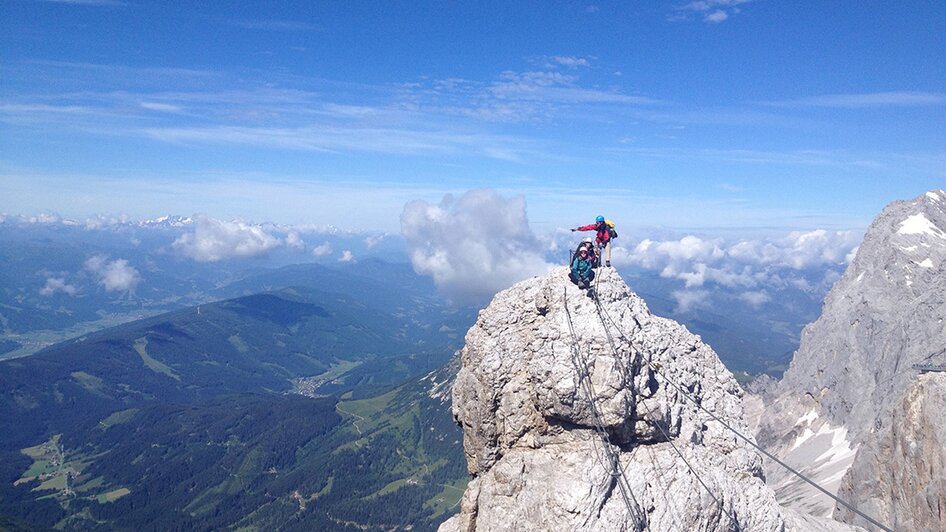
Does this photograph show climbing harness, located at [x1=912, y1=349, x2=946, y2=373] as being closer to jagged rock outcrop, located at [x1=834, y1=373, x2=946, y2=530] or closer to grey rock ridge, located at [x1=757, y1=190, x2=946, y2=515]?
grey rock ridge, located at [x1=757, y1=190, x2=946, y2=515]

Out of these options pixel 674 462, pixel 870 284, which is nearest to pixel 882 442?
pixel 674 462

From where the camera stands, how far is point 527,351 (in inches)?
800

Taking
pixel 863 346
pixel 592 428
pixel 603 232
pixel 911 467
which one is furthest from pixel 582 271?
pixel 863 346

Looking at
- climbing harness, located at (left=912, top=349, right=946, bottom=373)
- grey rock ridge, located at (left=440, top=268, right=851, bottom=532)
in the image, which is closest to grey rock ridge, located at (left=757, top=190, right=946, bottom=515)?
climbing harness, located at (left=912, top=349, right=946, bottom=373)

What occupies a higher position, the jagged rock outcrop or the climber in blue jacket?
the climber in blue jacket

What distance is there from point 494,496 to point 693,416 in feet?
28.5

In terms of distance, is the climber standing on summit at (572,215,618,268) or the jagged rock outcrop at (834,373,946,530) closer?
the climber standing on summit at (572,215,618,268)

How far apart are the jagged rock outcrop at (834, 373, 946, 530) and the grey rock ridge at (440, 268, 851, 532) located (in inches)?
1039

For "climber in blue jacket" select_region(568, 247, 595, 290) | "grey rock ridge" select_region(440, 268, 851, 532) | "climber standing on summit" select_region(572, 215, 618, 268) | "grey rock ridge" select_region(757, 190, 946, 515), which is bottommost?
"grey rock ridge" select_region(757, 190, 946, 515)

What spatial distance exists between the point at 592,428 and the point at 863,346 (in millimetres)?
140479

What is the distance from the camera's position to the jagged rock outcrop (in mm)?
38438

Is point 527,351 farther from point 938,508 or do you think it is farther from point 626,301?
point 938,508

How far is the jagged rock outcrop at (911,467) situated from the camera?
3844cm

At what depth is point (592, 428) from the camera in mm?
18547
